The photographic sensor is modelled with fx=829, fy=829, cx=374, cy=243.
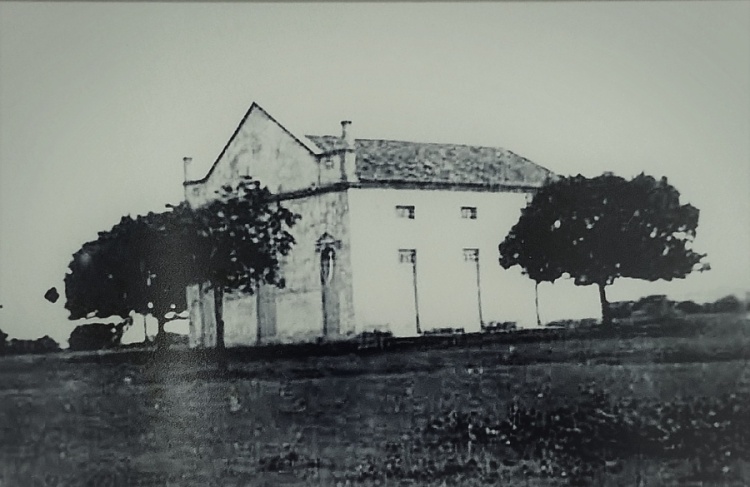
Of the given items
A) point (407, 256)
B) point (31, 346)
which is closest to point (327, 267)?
→ point (407, 256)

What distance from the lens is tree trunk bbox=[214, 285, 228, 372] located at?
5.97 feet

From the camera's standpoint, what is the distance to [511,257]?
1842 millimetres

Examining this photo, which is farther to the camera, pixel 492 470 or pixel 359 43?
pixel 359 43

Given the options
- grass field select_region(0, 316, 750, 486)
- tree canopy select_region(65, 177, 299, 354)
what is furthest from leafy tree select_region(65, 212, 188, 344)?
grass field select_region(0, 316, 750, 486)

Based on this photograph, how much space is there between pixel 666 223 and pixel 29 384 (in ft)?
4.81

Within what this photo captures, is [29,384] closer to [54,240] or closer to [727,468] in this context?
[54,240]

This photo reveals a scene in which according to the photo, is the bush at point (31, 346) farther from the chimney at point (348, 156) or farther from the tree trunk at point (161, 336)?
the chimney at point (348, 156)

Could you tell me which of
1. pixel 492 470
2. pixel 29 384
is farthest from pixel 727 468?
pixel 29 384

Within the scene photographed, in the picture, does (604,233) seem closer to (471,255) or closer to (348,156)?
(471,255)

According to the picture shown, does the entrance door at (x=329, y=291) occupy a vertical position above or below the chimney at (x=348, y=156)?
below

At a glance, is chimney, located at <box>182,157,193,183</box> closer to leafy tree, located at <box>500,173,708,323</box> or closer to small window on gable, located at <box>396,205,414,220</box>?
small window on gable, located at <box>396,205,414,220</box>

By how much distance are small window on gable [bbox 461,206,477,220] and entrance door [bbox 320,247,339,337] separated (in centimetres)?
30

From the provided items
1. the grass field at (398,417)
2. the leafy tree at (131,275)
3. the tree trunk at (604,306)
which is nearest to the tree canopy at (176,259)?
the leafy tree at (131,275)

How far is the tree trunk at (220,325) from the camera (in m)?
1.82
